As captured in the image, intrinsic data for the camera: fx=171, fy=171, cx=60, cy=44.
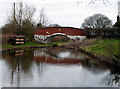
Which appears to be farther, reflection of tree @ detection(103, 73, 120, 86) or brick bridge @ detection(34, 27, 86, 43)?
brick bridge @ detection(34, 27, 86, 43)

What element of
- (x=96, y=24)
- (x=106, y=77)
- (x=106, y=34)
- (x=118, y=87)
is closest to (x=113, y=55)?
(x=106, y=77)

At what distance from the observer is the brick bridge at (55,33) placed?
30.9 meters

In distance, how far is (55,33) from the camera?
3116cm

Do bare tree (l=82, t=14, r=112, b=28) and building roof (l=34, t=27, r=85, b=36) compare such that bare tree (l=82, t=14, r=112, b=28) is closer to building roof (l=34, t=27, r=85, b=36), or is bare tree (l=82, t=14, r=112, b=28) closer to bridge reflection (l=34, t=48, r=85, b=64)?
building roof (l=34, t=27, r=85, b=36)

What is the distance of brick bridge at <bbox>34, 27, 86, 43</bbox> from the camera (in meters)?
30.9

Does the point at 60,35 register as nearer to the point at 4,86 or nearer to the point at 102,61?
the point at 102,61

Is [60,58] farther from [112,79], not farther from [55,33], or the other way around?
[55,33]

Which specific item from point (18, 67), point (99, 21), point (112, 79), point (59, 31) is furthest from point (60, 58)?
point (99, 21)

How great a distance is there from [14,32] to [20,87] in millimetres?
20480

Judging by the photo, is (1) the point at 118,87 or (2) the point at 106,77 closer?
(1) the point at 118,87

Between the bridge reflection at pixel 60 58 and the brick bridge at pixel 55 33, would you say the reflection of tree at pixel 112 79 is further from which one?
the brick bridge at pixel 55 33

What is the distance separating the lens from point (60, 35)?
32156 mm

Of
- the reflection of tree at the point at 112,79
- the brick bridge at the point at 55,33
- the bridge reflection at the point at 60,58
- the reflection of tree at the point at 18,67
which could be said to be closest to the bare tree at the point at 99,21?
the brick bridge at the point at 55,33

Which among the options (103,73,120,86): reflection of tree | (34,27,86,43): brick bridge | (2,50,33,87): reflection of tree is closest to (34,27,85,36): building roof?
(34,27,86,43): brick bridge
